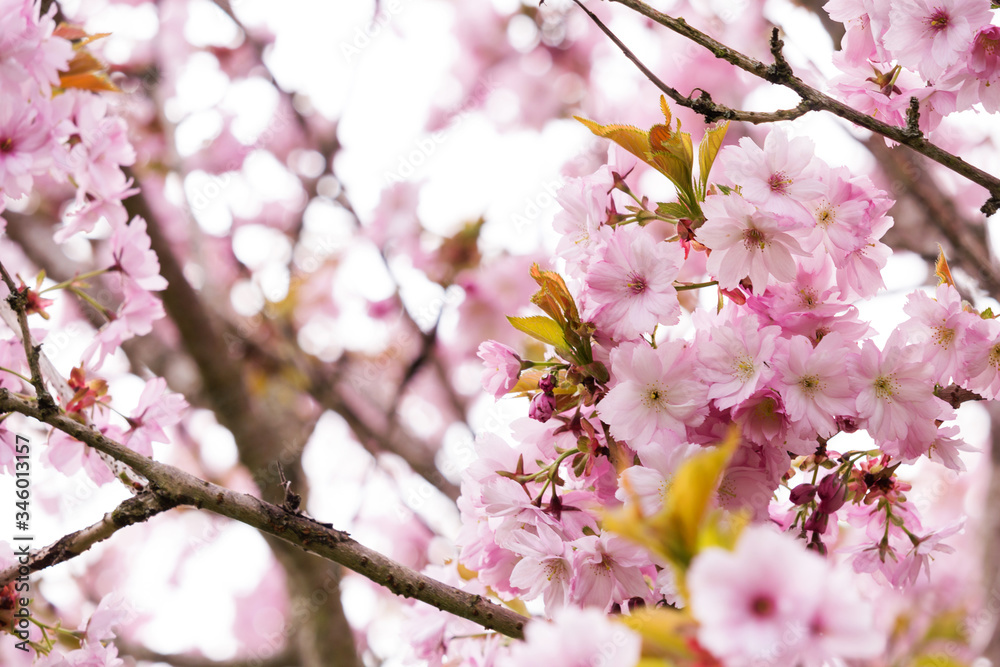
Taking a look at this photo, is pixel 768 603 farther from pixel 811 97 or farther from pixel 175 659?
pixel 175 659

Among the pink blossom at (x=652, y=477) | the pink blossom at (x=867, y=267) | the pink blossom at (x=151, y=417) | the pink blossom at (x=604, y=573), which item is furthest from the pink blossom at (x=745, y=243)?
the pink blossom at (x=151, y=417)

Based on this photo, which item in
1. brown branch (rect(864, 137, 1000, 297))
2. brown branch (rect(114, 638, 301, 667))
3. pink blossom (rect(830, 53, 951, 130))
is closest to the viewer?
pink blossom (rect(830, 53, 951, 130))

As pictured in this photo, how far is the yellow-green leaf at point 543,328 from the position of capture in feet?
2.89

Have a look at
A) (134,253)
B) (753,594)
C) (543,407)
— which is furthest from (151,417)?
(753,594)

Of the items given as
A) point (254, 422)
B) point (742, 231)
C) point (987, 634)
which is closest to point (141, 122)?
point (254, 422)

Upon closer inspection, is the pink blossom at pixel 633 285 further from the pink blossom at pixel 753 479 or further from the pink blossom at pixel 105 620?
the pink blossom at pixel 105 620

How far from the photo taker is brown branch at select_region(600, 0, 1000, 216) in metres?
0.82

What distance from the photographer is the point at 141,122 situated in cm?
332

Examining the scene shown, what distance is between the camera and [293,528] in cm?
87

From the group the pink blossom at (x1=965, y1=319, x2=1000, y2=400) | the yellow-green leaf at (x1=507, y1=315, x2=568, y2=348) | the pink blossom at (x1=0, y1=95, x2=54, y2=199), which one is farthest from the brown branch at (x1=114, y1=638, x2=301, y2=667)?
the pink blossom at (x1=965, y1=319, x2=1000, y2=400)

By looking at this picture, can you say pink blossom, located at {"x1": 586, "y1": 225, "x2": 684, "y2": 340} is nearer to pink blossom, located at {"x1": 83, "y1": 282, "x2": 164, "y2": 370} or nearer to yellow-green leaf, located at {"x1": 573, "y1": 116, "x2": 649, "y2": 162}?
Answer: yellow-green leaf, located at {"x1": 573, "y1": 116, "x2": 649, "y2": 162}

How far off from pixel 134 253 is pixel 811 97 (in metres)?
1.12

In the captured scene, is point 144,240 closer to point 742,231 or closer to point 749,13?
point 742,231

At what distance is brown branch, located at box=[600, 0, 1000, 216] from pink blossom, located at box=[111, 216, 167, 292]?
37.2 inches
